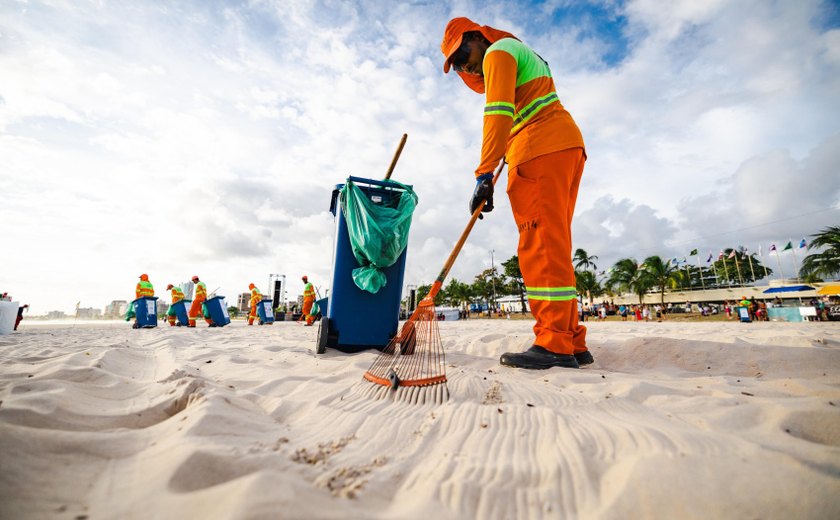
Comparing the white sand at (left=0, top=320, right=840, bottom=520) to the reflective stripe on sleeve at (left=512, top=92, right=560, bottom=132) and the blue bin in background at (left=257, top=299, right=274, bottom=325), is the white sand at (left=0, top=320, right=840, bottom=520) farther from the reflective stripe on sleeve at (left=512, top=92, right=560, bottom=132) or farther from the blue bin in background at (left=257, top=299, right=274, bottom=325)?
the blue bin in background at (left=257, top=299, right=274, bottom=325)

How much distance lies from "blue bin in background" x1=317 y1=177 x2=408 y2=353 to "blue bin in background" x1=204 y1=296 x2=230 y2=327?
26.4 ft

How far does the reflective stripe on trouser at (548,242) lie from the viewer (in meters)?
2.12

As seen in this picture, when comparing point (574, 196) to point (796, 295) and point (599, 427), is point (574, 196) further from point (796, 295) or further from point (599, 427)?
point (796, 295)

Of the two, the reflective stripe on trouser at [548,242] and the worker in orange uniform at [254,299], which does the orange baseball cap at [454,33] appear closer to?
the reflective stripe on trouser at [548,242]

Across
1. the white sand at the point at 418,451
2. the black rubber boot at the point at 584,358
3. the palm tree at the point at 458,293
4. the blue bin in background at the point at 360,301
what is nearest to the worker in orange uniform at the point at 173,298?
the blue bin in background at the point at 360,301

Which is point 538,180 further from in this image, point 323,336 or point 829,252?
point 829,252

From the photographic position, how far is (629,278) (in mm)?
34938

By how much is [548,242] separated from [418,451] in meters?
1.63

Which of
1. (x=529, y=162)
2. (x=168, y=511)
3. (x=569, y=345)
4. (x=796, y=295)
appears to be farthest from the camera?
(x=796, y=295)

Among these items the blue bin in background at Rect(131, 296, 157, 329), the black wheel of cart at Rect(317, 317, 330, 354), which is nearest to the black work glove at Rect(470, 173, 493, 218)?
the black wheel of cart at Rect(317, 317, 330, 354)

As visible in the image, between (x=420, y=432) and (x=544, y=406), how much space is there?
1.59ft

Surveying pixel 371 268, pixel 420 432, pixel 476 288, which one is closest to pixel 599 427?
pixel 420 432

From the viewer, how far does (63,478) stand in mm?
670

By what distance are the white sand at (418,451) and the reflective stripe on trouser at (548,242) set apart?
0.62m
